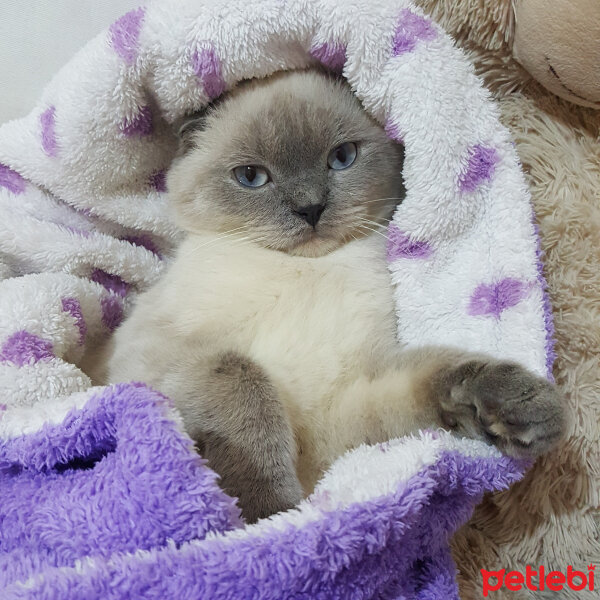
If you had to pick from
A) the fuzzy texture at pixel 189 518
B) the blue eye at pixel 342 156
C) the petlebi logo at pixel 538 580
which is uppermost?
the blue eye at pixel 342 156

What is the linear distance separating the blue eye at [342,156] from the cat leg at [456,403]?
1.29 ft

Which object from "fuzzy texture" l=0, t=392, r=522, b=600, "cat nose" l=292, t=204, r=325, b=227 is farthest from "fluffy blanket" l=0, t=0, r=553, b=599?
"cat nose" l=292, t=204, r=325, b=227

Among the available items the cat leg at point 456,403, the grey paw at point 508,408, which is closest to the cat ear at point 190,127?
the cat leg at point 456,403

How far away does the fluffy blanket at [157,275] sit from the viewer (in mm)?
739

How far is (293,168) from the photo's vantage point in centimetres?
114

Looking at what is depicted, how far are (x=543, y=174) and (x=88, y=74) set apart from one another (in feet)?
2.86

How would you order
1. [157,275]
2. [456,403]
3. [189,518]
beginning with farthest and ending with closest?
[157,275] → [456,403] → [189,518]

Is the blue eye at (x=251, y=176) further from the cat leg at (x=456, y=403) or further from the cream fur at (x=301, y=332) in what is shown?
the cat leg at (x=456, y=403)

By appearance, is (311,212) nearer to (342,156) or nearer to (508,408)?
(342,156)

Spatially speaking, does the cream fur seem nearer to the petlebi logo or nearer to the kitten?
the kitten

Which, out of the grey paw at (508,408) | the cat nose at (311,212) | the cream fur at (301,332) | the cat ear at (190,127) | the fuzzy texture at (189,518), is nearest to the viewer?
the fuzzy texture at (189,518)

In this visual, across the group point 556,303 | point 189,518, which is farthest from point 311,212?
point 189,518

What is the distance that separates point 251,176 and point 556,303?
1.98 feet

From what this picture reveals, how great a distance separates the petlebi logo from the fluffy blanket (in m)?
0.24
